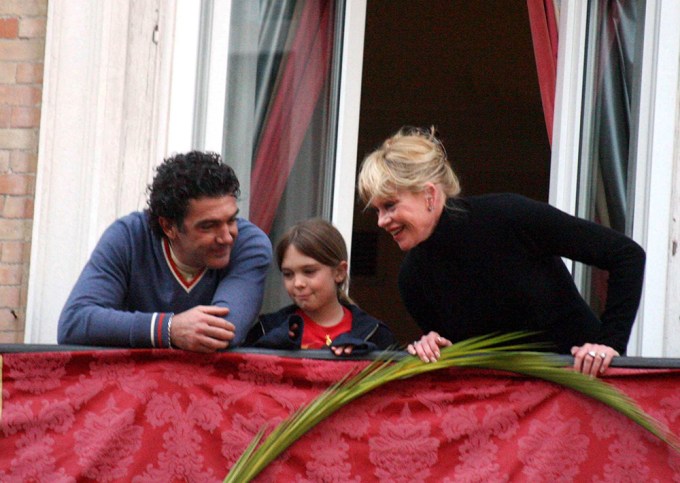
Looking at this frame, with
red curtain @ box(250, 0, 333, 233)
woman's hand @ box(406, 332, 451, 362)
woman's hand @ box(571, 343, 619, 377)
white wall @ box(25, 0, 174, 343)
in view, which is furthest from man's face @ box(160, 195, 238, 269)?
woman's hand @ box(571, 343, 619, 377)

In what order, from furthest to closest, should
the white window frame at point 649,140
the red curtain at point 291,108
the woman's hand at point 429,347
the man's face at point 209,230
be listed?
1. the red curtain at point 291,108
2. the white window frame at point 649,140
3. the man's face at point 209,230
4. the woman's hand at point 429,347

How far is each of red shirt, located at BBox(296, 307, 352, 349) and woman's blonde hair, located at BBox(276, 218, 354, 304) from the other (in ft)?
0.32

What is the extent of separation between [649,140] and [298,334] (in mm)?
1605

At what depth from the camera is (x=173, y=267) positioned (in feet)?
14.4

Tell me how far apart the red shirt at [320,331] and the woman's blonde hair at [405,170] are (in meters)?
0.50

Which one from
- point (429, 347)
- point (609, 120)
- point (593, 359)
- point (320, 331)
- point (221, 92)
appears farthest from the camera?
point (221, 92)

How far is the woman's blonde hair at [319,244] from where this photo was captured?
15.0ft

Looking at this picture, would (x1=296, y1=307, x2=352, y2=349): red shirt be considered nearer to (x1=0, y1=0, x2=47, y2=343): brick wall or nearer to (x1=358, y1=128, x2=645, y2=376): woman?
(x1=358, y1=128, x2=645, y2=376): woman

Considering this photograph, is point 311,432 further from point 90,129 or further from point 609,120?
point 609,120

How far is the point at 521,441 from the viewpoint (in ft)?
13.0

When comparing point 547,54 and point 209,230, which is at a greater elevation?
point 547,54

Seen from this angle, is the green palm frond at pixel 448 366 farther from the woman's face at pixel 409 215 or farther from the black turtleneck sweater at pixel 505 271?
the woman's face at pixel 409 215

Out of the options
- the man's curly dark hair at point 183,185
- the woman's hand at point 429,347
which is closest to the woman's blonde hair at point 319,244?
the man's curly dark hair at point 183,185

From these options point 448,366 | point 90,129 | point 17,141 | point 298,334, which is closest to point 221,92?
point 90,129
